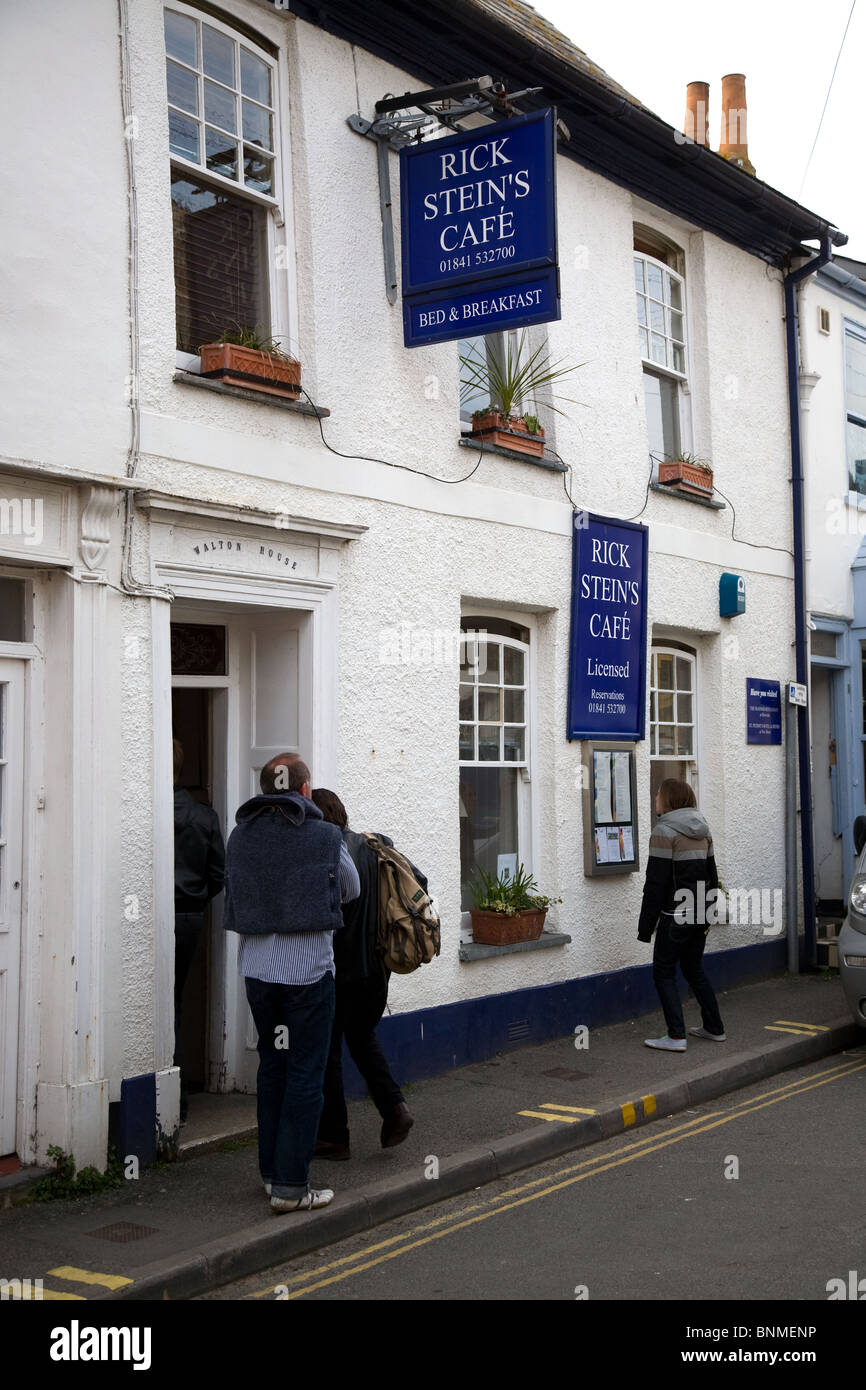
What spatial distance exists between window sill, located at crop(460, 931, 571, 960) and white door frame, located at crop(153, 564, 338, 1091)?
1.69m

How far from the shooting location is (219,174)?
7734 mm

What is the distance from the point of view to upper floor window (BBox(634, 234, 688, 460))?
1130cm

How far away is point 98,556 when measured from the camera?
6.53 meters

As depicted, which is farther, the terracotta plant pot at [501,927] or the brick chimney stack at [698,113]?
→ the brick chimney stack at [698,113]

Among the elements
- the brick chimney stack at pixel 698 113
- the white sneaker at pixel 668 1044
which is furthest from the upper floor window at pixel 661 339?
the white sneaker at pixel 668 1044

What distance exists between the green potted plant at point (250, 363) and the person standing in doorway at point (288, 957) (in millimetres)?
2621

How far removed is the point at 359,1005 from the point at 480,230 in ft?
14.7

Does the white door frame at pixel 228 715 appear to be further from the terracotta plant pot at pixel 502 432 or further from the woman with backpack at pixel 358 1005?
the terracotta plant pot at pixel 502 432

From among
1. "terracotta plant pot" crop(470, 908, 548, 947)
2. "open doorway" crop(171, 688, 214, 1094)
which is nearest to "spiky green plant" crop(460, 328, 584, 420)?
"open doorway" crop(171, 688, 214, 1094)

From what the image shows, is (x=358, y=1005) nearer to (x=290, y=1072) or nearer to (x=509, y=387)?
Result: (x=290, y=1072)

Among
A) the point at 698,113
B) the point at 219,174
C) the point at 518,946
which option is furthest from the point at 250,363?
the point at 698,113

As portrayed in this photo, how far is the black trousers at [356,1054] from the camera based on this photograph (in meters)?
6.73
